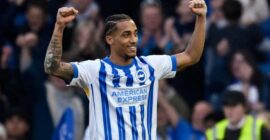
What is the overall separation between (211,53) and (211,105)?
3.49 ft

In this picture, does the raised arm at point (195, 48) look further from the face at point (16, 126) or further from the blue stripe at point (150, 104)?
the face at point (16, 126)

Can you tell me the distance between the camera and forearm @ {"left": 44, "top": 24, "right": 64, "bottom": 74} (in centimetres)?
945

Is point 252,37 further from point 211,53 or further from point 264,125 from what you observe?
point 264,125

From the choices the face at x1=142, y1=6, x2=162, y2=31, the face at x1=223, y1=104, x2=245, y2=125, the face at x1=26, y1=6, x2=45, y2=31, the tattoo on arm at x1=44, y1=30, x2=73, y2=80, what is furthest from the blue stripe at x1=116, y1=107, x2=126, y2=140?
the face at x1=142, y1=6, x2=162, y2=31

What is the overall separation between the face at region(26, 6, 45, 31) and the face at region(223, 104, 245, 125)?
12.0 feet

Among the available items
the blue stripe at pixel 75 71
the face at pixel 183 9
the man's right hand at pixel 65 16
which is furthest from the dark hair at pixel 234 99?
the man's right hand at pixel 65 16

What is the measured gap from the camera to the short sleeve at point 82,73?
965 cm

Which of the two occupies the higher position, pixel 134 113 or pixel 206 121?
pixel 134 113

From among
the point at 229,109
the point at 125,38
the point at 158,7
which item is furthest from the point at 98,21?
the point at 125,38

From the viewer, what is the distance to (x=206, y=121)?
14.0 metres

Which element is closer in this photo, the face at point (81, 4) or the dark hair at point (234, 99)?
the dark hair at point (234, 99)

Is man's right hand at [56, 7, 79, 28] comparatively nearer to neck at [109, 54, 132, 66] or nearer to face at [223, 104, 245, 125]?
neck at [109, 54, 132, 66]

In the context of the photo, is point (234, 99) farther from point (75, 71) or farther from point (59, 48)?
point (59, 48)

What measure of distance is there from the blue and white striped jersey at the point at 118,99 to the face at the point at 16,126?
493 cm
